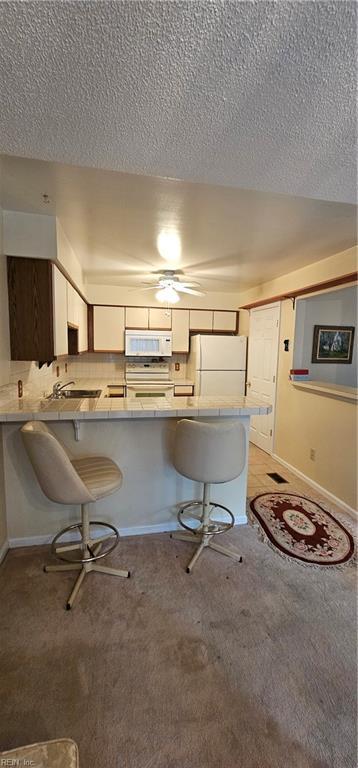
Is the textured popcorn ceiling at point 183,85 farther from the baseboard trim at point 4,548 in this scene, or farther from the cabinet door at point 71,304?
the baseboard trim at point 4,548

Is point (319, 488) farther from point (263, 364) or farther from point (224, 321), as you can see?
point (224, 321)

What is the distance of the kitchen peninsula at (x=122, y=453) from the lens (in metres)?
2.01

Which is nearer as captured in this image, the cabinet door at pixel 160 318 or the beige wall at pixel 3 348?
the beige wall at pixel 3 348

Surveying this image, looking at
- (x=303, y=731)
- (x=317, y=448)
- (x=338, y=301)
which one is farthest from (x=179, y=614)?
(x=338, y=301)

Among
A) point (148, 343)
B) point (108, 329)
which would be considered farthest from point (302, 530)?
point (108, 329)

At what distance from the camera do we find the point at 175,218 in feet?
7.39

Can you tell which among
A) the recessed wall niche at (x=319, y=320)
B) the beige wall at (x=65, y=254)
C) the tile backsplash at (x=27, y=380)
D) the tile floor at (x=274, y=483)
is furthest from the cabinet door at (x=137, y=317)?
the tile floor at (x=274, y=483)

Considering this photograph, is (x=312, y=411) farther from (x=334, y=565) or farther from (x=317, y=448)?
(x=334, y=565)

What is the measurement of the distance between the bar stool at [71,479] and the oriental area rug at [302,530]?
3.84 ft

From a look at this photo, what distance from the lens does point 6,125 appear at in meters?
1.08

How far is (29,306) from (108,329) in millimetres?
2390

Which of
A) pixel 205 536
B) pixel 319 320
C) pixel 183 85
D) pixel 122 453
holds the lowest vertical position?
pixel 205 536

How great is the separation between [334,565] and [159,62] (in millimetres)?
2712

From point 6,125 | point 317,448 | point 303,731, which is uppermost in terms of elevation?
point 6,125
